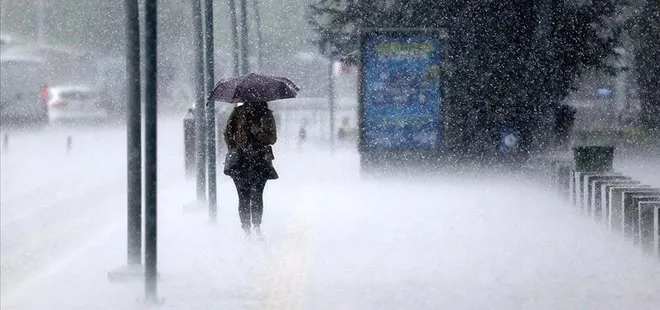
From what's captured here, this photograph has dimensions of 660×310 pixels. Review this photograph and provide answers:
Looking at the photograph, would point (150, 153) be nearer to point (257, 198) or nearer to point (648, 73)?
point (257, 198)

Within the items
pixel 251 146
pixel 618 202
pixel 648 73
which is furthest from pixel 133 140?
pixel 648 73

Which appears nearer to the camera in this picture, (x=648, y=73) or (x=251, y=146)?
(x=251, y=146)

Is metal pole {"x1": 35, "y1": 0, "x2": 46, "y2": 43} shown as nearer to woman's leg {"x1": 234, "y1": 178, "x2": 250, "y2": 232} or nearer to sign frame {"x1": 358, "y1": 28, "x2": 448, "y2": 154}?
sign frame {"x1": 358, "y1": 28, "x2": 448, "y2": 154}

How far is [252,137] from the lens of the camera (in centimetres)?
1418

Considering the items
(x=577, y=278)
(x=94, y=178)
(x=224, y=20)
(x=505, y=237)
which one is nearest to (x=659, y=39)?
(x=94, y=178)

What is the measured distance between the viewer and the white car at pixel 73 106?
48.5 m

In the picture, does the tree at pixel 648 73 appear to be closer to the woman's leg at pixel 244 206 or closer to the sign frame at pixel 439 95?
the sign frame at pixel 439 95

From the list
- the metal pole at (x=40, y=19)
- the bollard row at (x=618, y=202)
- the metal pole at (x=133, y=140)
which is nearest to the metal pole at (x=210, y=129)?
the metal pole at (x=133, y=140)

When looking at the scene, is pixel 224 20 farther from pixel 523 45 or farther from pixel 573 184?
pixel 573 184

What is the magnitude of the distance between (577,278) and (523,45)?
498 inches

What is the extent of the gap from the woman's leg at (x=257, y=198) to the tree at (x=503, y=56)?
32.3 ft

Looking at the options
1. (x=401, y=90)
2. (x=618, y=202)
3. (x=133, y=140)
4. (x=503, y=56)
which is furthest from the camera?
(x=503, y=56)

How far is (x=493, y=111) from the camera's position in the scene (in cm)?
2416

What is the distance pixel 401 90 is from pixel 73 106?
27942 millimetres
